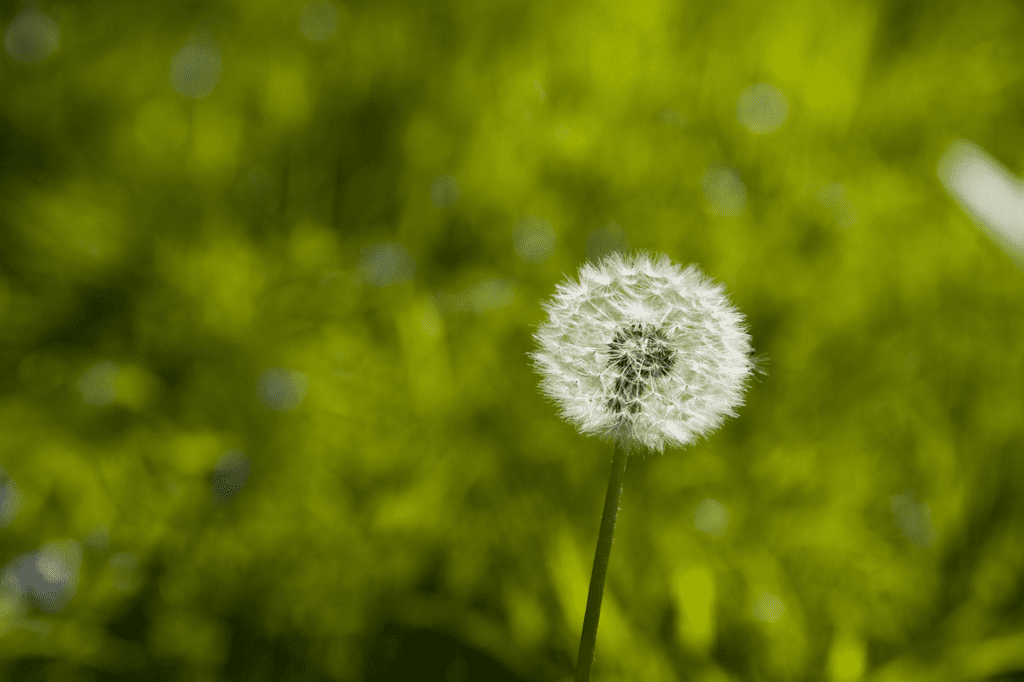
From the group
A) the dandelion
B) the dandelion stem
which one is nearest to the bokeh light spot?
the dandelion

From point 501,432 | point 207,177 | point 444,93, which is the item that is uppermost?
point 444,93

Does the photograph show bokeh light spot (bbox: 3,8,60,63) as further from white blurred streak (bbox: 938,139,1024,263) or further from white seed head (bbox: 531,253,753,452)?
white blurred streak (bbox: 938,139,1024,263)

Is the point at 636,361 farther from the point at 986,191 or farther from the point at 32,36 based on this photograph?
the point at 32,36

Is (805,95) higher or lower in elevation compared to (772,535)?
higher

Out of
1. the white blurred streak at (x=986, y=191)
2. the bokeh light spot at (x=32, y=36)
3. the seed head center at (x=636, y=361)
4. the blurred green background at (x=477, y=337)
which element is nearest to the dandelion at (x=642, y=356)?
the seed head center at (x=636, y=361)

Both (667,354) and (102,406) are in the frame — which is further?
(102,406)

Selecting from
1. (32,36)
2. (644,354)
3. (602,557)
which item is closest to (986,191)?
(644,354)

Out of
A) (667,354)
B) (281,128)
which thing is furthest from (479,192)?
(667,354)

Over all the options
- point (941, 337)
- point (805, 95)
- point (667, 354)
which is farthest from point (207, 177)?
point (941, 337)

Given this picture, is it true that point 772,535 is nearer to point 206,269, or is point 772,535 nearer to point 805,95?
point 805,95
